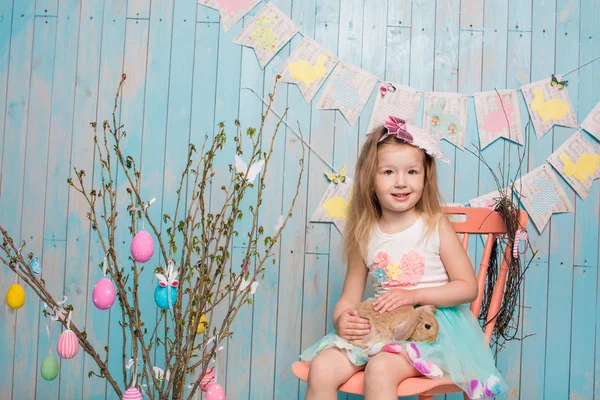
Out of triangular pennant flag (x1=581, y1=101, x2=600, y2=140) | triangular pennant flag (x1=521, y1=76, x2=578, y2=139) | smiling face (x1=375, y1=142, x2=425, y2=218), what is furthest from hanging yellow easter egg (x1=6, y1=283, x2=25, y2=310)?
triangular pennant flag (x1=581, y1=101, x2=600, y2=140)

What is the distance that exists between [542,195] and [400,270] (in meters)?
0.69

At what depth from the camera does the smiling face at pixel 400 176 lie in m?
1.82

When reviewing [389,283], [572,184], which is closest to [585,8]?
[572,184]

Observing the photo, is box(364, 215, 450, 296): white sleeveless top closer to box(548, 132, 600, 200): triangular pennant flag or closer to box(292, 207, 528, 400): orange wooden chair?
box(292, 207, 528, 400): orange wooden chair

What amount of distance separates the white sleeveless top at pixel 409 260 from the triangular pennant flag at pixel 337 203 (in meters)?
0.37

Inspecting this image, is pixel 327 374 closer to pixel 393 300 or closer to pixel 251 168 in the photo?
pixel 393 300

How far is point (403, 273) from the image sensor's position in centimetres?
183

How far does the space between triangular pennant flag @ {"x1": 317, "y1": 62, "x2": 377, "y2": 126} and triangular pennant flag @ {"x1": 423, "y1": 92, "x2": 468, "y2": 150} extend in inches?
8.0

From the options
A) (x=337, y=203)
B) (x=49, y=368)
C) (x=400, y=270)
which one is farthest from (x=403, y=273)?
(x=49, y=368)

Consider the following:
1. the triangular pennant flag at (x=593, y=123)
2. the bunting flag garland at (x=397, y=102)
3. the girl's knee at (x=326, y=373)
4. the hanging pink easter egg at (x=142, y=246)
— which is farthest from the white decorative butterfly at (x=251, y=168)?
the triangular pennant flag at (x=593, y=123)

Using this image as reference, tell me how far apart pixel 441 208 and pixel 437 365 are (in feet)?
1.60

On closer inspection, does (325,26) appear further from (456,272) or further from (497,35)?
(456,272)

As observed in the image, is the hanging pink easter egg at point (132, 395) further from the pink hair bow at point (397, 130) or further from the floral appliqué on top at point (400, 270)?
the pink hair bow at point (397, 130)

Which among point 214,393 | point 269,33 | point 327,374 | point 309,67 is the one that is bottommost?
point 214,393
